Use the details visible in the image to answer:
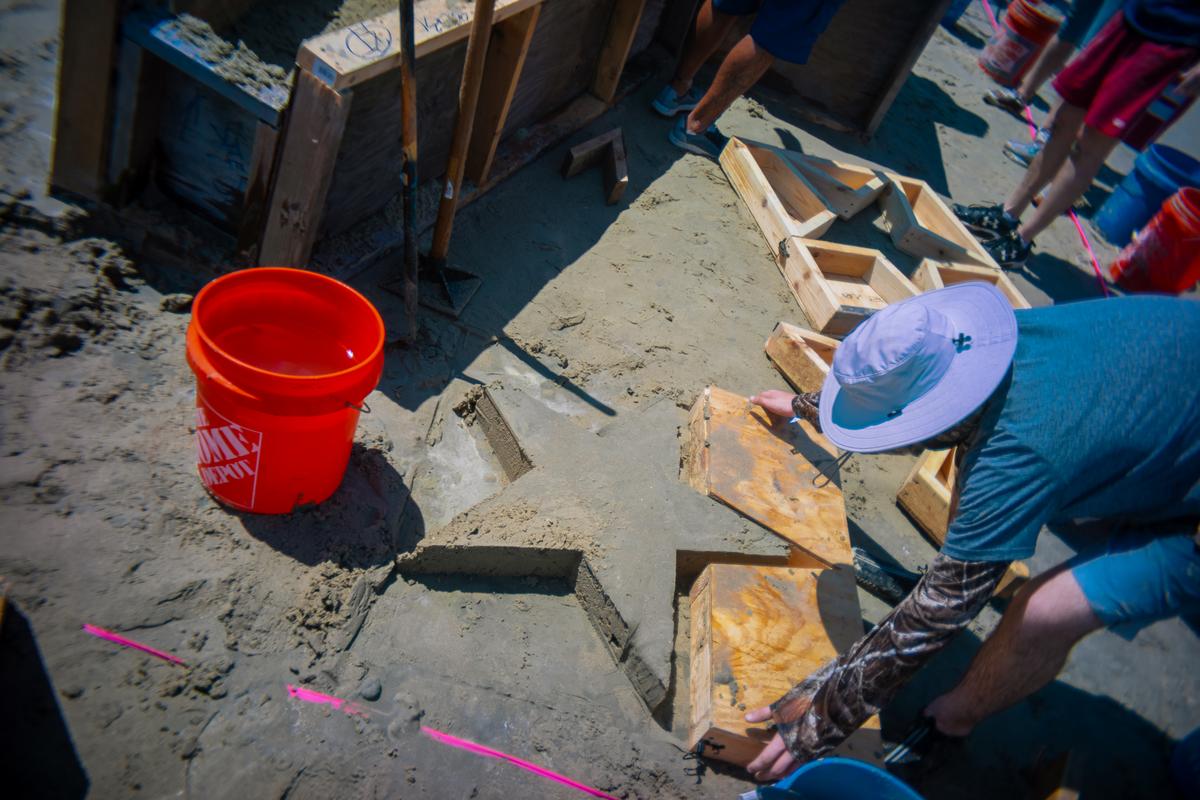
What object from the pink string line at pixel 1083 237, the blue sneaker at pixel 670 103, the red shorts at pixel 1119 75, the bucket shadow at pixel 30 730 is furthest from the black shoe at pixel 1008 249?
the bucket shadow at pixel 30 730

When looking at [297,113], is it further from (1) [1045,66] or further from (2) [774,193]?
(1) [1045,66]

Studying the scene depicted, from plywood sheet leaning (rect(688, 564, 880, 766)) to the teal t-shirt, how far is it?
63 cm

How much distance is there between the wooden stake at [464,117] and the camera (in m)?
2.72

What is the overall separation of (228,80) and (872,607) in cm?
301

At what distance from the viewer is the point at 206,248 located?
2941mm

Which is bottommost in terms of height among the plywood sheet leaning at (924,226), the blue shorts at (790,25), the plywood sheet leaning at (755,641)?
the plywood sheet leaning at (755,641)

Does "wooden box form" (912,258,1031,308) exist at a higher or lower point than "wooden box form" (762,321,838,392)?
higher

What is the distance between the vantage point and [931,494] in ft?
10.8

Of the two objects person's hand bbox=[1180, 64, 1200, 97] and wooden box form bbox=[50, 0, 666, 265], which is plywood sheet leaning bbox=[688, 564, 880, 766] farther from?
person's hand bbox=[1180, 64, 1200, 97]

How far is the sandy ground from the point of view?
2018 millimetres

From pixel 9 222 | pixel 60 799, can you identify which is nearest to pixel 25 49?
pixel 9 222

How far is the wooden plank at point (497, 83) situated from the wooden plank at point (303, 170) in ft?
3.57

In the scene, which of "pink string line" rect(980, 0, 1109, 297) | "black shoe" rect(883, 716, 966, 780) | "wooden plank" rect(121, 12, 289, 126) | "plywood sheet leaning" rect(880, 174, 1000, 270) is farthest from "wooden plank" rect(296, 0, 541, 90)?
"pink string line" rect(980, 0, 1109, 297)

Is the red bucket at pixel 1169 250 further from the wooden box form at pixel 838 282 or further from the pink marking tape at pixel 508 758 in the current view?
the pink marking tape at pixel 508 758
